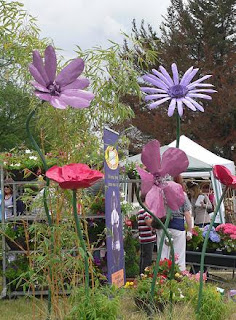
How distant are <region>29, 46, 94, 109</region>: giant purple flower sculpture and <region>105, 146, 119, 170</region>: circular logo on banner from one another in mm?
1894

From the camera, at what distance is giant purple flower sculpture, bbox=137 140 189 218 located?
2.92 meters

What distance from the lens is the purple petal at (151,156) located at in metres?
3.00

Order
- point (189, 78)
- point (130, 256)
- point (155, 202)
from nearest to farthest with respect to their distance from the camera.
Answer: point (155, 202) < point (189, 78) < point (130, 256)

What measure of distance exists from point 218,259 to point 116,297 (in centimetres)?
394

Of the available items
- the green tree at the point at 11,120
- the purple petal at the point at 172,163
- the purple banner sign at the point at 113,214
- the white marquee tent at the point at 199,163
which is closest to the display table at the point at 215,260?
the purple banner sign at the point at 113,214

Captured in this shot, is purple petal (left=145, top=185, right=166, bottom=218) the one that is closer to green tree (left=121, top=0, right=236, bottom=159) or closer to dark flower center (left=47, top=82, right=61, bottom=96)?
dark flower center (left=47, top=82, right=61, bottom=96)

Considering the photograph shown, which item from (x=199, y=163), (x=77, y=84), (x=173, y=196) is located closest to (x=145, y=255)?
(x=173, y=196)

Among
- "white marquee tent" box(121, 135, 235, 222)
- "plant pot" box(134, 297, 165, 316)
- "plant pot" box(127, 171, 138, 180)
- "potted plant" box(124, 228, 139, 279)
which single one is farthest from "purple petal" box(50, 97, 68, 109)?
"white marquee tent" box(121, 135, 235, 222)

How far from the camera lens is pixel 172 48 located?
22938 millimetres

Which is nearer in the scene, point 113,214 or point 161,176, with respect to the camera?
point 161,176

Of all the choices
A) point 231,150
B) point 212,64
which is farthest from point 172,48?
point 231,150

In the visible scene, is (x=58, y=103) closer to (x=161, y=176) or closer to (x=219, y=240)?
(x=161, y=176)

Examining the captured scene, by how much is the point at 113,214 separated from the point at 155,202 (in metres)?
2.18

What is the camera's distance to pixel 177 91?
3303 mm
